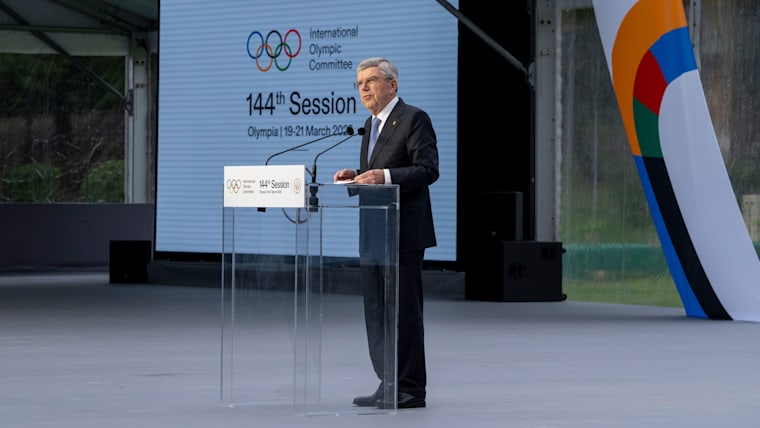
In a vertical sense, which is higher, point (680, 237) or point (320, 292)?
point (680, 237)

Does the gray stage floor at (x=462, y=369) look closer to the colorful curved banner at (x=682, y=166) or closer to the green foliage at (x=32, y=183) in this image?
the colorful curved banner at (x=682, y=166)

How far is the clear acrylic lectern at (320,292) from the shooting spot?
6055 mm

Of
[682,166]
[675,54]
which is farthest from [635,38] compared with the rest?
[682,166]

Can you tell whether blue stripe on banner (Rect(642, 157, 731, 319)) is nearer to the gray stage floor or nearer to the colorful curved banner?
the colorful curved banner

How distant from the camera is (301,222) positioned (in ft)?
19.9

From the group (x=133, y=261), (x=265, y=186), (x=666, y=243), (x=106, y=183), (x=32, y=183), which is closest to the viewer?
(x=265, y=186)

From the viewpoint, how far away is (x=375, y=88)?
20.4 ft

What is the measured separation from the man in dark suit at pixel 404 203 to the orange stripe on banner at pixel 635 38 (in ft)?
19.9

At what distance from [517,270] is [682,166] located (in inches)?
114

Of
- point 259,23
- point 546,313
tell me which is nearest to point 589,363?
point 546,313

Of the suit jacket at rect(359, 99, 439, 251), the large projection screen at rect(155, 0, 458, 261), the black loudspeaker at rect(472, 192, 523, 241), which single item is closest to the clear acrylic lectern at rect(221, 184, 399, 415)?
the suit jacket at rect(359, 99, 439, 251)

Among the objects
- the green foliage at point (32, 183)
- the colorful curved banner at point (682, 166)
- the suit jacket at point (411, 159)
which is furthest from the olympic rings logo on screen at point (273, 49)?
the suit jacket at point (411, 159)

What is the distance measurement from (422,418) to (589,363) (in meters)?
2.67

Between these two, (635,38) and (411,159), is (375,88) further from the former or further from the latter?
(635,38)
